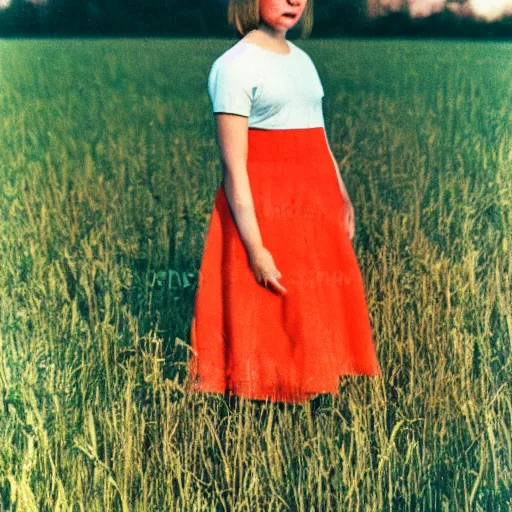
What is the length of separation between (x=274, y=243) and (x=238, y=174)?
0.21m

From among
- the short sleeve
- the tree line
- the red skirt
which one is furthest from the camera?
the tree line

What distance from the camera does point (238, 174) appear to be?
6.47 feet

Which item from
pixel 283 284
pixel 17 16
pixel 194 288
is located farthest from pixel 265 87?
pixel 194 288

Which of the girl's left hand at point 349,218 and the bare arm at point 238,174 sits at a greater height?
the bare arm at point 238,174

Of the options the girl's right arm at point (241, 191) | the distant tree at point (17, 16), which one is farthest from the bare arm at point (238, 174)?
the distant tree at point (17, 16)

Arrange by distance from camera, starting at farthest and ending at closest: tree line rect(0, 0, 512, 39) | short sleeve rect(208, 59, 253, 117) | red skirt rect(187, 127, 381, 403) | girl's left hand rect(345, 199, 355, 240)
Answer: tree line rect(0, 0, 512, 39)
girl's left hand rect(345, 199, 355, 240)
red skirt rect(187, 127, 381, 403)
short sleeve rect(208, 59, 253, 117)

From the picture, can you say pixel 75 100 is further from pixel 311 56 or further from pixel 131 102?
pixel 311 56

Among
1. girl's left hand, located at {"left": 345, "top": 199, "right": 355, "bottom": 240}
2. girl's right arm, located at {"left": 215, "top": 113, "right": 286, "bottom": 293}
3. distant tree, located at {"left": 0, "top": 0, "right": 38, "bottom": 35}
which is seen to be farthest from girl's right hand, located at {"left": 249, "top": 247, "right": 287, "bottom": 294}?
distant tree, located at {"left": 0, "top": 0, "right": 38, "bottom": 35}

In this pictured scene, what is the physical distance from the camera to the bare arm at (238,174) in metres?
1.96

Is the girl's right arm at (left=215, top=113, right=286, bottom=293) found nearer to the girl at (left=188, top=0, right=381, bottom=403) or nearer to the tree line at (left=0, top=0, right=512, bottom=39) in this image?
the girl at (left=188, top=0, right=381, bottom=403)

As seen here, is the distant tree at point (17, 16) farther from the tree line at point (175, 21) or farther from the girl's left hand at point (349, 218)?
the girl's left hand at point (349, 218)

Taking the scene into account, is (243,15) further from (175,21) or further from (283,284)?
(283,284)

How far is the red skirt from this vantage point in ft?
6.72

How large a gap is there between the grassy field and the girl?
10 cm
